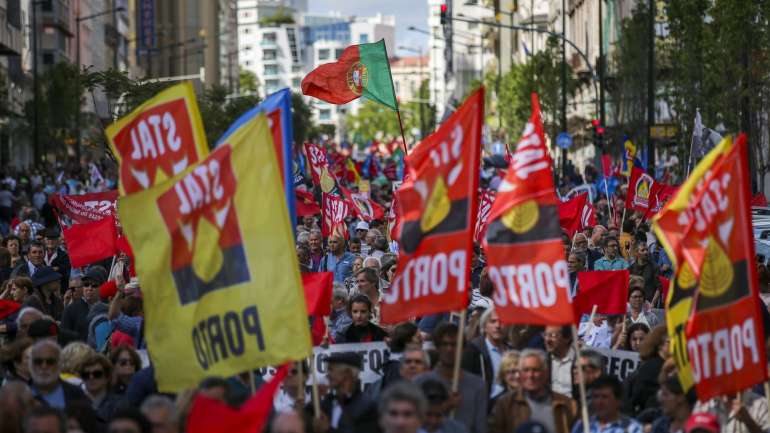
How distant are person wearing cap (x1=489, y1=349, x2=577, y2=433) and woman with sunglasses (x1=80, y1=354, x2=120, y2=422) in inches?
84.4

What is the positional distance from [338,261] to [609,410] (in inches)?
388

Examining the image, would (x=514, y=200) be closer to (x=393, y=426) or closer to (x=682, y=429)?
(x=682, y=429)

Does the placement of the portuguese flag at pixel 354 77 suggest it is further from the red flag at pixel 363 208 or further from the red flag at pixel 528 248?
the red flag at pixel 528 248

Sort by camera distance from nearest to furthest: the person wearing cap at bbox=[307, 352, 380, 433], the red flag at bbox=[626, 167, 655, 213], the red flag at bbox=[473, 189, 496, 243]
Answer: the person wearing cap at bbox=[307, 352, 380, 433], the red flag at bbox=[473, 189, 496, 243], the red flag at bbox=[626, 167, 655, 213]

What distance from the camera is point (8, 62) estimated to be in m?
73.2

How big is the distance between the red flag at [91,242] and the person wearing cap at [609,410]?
29.6ft

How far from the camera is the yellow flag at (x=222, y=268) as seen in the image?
30.2 ft

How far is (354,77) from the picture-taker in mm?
20625

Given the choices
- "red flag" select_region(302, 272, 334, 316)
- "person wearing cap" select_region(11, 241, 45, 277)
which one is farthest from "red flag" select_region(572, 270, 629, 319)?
"person wearing cap" select_region(11, 241, 45, 277)

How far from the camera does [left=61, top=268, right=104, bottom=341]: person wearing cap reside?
14.3 meters

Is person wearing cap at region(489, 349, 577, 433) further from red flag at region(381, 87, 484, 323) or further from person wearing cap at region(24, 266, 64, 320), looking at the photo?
person wearing cap at region(24, 266, 64, 320)

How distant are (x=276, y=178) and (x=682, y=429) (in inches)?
85.1

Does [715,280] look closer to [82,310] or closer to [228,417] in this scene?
[228,417]

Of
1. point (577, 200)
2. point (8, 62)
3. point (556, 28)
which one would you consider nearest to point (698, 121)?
point (577, 200)
